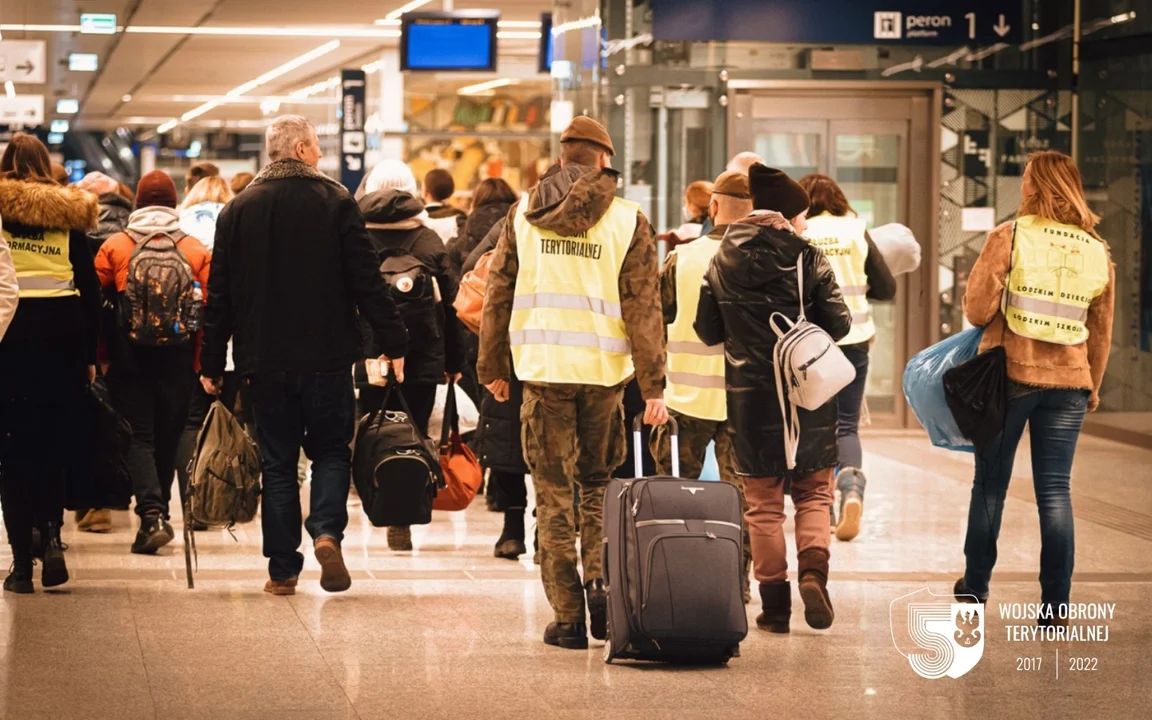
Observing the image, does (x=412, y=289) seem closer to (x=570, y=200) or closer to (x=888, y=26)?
(x=570, y=200)

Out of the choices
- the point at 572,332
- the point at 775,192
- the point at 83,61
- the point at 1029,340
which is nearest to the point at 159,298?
the point at 572,332

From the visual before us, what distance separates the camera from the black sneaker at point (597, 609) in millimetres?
6141

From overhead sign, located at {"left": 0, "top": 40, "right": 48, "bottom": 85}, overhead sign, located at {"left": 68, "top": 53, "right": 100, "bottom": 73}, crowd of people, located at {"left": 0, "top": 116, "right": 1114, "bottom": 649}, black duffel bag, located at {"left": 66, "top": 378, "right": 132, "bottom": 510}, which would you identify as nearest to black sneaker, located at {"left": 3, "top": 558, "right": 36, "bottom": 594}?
crowd of people, located at {"left": 0, "top": 116, "right": 1114, "bottom": 649}

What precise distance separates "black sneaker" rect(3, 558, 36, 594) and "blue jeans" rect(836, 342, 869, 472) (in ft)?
12.7

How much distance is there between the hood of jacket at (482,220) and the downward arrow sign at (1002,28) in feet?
19.1

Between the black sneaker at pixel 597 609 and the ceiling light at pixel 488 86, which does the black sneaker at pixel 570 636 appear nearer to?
the black sneaker at pixel 597 609

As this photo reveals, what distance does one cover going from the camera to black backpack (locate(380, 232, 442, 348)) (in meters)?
7.92

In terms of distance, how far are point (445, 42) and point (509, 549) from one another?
10790 mm

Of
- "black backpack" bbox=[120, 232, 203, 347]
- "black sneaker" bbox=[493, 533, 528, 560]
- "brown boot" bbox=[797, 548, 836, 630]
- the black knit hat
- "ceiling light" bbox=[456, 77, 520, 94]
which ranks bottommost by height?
"black sneaker" bbox=[493, 533, 528, 560]

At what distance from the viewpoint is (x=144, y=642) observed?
613 centimetres

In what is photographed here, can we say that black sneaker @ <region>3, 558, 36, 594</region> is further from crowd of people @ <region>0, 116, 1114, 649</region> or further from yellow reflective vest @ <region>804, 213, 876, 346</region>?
yellow reflective vest @ <region>804, 213, 876, 346</region>

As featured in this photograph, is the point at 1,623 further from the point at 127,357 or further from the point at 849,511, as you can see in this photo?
the point at 849,511

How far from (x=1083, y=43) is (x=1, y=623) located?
10.2 m

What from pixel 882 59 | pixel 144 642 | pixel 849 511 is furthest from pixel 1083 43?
pixel 144 642
